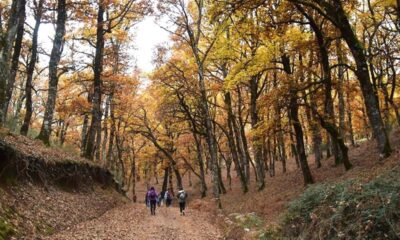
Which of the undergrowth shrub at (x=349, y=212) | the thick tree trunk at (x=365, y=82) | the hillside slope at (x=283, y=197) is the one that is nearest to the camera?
the undergrowth shrub at (x=349, y=212)

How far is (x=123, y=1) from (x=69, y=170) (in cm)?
1320

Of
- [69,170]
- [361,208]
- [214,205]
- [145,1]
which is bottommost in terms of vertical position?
[214,205]

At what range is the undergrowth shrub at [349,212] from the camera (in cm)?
611

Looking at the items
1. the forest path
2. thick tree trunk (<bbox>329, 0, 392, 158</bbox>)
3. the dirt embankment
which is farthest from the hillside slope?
the dirt embankment

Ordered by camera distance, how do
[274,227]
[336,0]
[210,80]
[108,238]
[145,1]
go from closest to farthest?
[274,227] → [108,238] → [336,0] → [145,1] → [210,80]

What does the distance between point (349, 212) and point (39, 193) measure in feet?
33.3

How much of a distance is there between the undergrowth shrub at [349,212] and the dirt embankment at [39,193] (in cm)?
678

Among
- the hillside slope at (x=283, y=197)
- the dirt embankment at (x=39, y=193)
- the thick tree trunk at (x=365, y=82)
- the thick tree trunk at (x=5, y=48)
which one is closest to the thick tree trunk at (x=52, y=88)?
the dirt embankment at (x=39, y=193)

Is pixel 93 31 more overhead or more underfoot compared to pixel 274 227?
more overhead

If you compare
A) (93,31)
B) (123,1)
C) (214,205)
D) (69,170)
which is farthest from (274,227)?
(93,31)

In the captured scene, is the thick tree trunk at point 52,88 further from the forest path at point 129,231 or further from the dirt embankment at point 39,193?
the forest path at point 129,231

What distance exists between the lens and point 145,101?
39094 mm

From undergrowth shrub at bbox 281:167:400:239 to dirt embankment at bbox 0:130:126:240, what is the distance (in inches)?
267

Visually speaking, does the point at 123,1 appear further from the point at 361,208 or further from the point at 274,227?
the point at 361,208
